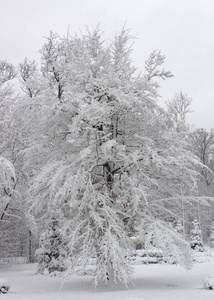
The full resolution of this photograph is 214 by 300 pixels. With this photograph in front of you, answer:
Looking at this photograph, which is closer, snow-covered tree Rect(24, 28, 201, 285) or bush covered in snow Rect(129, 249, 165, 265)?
snow-covered tree Rect(24, 28, 201, 285)

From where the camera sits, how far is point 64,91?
1151 centimetres

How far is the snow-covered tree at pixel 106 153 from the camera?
9.93 metres

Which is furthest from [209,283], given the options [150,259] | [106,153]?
[150,259]

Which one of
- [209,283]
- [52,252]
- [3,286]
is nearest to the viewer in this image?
[209,283]

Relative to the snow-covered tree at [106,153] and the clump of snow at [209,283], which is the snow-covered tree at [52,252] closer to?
the snow-covered tree at [106,153]

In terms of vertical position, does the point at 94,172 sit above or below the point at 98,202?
above

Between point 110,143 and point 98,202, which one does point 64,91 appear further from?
point 98,202

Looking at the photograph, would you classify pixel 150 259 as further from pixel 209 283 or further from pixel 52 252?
pixel 209 283

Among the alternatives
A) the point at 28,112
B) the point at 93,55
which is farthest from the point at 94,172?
the point at 93,55

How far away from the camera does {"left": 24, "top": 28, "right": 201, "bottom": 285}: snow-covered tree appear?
9.93 meters

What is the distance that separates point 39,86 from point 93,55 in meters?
2.12

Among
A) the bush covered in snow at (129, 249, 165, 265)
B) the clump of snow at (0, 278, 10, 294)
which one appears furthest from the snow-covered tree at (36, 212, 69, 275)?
the clump of snow at (0, 278, 10, 294)

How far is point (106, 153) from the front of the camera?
35.4 ft

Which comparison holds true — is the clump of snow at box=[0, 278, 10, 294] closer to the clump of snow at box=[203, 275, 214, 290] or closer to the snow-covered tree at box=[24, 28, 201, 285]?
the snow-covered tree at box=[24, 28, 201, 285]
